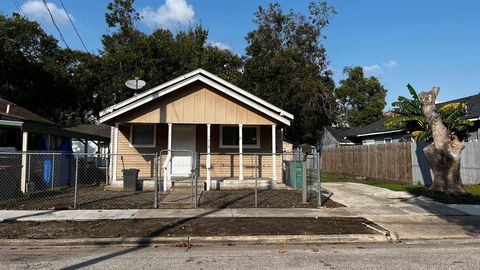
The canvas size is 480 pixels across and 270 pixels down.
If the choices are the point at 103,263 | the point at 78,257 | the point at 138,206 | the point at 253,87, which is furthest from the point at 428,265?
the point at 253,87

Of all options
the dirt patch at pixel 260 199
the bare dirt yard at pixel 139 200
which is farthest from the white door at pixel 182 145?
the dirt patch at pixel 260 199

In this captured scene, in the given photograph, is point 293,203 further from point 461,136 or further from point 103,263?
point 461,136

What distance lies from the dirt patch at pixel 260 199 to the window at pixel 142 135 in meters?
4.30

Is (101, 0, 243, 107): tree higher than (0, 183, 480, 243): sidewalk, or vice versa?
(101, 0, 243, 107): tree

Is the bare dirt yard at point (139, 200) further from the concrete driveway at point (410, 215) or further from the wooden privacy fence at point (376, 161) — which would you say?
the wooden privacy fence at point (376, 161)

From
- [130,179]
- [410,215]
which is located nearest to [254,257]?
[410,215]

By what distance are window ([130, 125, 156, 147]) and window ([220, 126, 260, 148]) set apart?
3.00 metres

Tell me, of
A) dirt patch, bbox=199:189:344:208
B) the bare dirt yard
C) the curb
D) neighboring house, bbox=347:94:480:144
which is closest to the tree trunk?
dirt patch, bbox=199:189:344:208

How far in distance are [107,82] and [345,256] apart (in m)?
33.4

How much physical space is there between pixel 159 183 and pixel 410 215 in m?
7.73

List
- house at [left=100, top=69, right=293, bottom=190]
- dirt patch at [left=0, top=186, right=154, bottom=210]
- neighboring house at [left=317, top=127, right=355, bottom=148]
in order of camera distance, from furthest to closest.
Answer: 1. neighboring house at [left=317, top=127, right=355, bottom=148]
2. house at [left=100, top=69, right=293, bottom=190]
3. dirt patch at [left=0, top=186, right=154, bottom=210]

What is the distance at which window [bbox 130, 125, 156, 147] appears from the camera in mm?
18734

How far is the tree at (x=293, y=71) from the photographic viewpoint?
3953 cm

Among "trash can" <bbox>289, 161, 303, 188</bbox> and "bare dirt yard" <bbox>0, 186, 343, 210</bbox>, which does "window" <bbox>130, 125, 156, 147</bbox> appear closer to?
"bare dirt yard" <bbox>0, 186, 343, 210</bbox>
